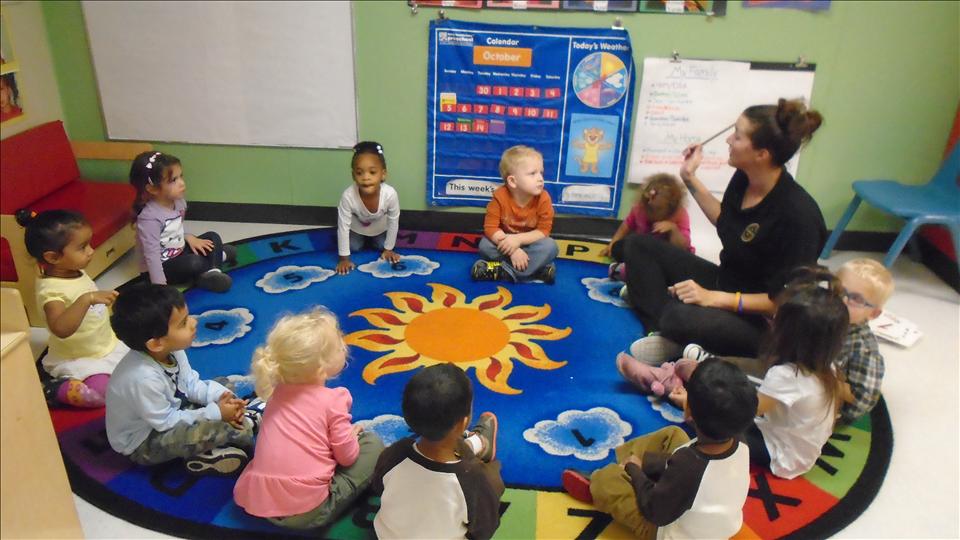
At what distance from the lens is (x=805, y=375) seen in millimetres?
2135

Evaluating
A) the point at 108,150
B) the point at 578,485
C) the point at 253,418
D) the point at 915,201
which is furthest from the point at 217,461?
the point at 915,201

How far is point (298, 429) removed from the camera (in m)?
1.96

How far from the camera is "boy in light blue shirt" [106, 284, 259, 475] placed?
2.08 meters

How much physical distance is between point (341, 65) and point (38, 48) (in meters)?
1.53

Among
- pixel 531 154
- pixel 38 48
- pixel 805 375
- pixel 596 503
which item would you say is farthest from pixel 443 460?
pixel 38 48

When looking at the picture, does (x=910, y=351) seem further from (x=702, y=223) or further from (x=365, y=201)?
(x=365, y=201)

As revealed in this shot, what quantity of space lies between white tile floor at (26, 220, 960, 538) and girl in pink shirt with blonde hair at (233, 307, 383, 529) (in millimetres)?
396

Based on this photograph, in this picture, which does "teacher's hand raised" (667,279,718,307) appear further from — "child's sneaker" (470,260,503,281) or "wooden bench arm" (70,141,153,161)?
"wooden bench arm" (70,141,153,161)

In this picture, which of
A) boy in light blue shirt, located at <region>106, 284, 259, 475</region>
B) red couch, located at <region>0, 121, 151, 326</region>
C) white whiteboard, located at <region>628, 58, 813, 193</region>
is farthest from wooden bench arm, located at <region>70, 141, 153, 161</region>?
white whiteboard, located at <region>628, 58, 813, 193</region>

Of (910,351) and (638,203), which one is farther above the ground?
(638,203)

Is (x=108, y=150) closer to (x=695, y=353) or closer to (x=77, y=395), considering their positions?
(x=77, y=395)

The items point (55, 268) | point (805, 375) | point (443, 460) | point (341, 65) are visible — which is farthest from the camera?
point (341, 65)

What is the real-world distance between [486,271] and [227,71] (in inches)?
67.9

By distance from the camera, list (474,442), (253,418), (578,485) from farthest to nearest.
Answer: (253,418) < (578,485) < (474,442)
